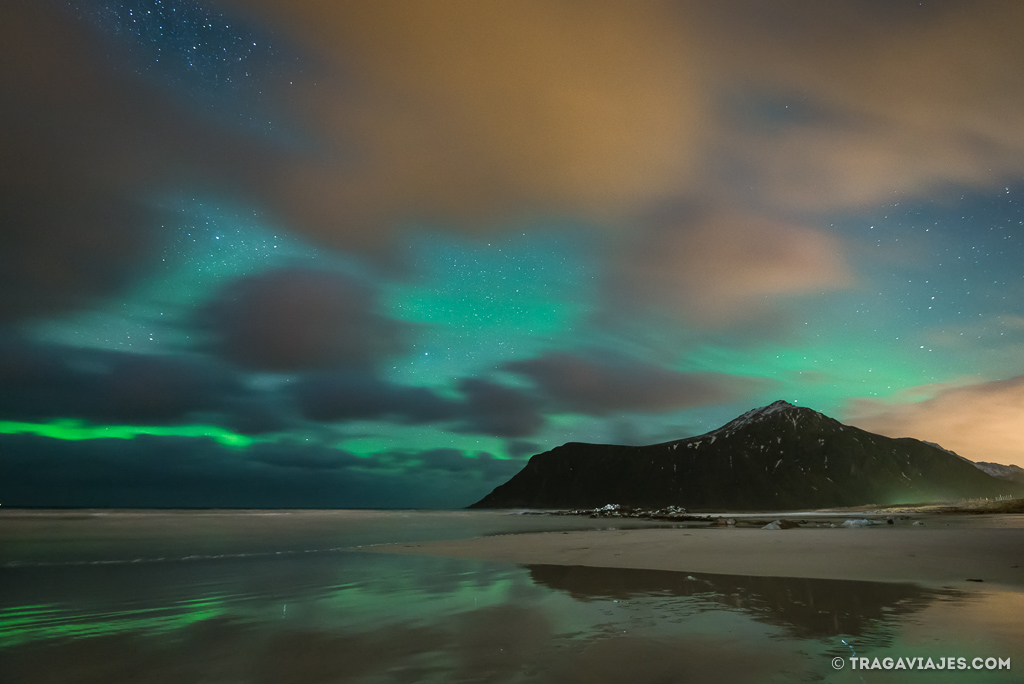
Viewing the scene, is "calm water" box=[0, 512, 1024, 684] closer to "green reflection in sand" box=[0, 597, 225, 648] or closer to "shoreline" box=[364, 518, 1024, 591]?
"green reflection in sand" box=[0, 597, 225, 648]

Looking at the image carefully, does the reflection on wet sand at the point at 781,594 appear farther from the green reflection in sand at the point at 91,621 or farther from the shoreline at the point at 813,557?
the green reflection in sand at the point at 91,621

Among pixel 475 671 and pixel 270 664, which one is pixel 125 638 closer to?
pixel 270 664

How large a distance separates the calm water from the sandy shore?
235cm

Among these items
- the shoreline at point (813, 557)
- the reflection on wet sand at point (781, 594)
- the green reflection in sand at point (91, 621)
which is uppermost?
the green reflection in sand at point (91, 621)

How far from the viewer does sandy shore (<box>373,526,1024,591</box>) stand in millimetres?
17625

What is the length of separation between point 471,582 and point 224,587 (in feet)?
→ 27.7

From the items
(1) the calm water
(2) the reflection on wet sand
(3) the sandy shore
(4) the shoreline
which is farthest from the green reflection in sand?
(3) the sandy shore

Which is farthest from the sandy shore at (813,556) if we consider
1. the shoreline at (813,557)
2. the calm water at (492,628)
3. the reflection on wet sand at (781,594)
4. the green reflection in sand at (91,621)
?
the green reflection in sand at (91,621)

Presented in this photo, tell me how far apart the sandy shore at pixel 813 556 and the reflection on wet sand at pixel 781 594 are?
72.8 inches

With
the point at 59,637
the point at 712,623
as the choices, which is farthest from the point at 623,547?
the point at 59,637

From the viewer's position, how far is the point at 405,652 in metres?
9.57

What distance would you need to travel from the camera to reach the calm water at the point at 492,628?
8500mm

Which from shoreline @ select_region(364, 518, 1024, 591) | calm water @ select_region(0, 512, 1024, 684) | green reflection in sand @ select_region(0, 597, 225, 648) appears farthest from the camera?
shoreline @ select_region(364, 518, 1024, 591)

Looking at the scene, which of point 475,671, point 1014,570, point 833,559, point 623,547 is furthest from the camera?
point 623,547
